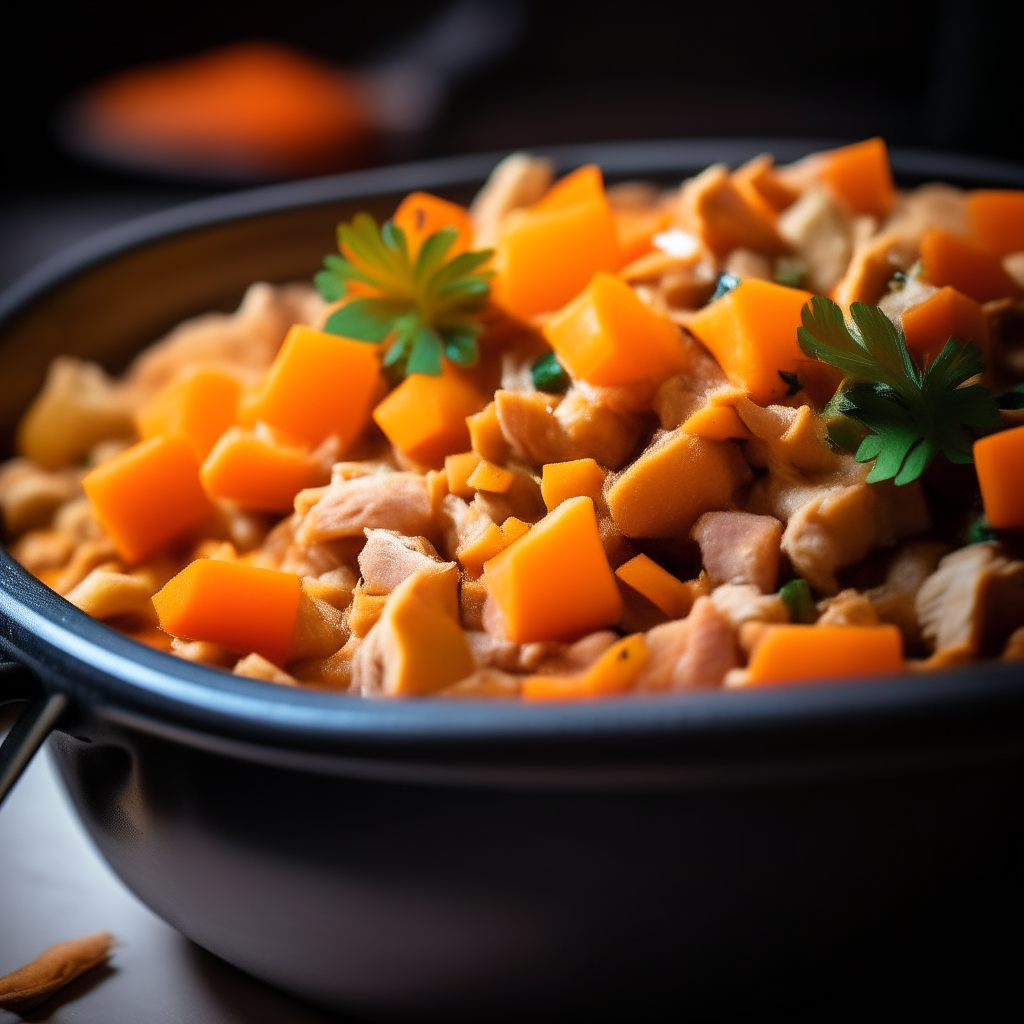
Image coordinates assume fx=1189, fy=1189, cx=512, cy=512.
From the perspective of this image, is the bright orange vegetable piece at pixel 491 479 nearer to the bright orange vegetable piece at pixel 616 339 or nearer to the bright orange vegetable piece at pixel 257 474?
the bright orange vegetable piece at pixel 616 339

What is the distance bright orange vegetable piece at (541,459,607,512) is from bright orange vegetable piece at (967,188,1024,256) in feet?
2.91

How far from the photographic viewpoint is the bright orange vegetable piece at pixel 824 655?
1176 mm

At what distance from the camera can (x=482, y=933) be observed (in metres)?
1.19

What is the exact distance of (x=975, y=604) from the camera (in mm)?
1250

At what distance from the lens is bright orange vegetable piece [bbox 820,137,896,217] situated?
2.04 m

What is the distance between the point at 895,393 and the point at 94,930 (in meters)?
1.27

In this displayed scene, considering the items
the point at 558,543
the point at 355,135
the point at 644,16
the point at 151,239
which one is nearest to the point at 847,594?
the point at 558,543

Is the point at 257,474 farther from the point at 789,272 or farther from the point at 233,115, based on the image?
the point at 233,115

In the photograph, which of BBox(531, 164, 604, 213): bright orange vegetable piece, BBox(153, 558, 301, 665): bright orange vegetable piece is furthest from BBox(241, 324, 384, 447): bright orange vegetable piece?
BBox(531, 164, 604, 213): bright orange vegetable piece

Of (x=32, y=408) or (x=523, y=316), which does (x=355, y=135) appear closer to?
(x=32, y=408)

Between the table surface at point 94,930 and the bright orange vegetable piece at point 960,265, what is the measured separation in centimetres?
130

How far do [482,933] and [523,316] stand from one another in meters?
0.98

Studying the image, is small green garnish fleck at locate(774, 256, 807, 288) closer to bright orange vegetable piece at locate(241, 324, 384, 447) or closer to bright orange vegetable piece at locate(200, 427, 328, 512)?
bright orange vegetable piece at locate(241, 324, 384, 447)

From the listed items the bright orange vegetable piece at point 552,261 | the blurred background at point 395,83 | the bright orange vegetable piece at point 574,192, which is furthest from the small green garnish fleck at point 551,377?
the blurred background at point 395,83
